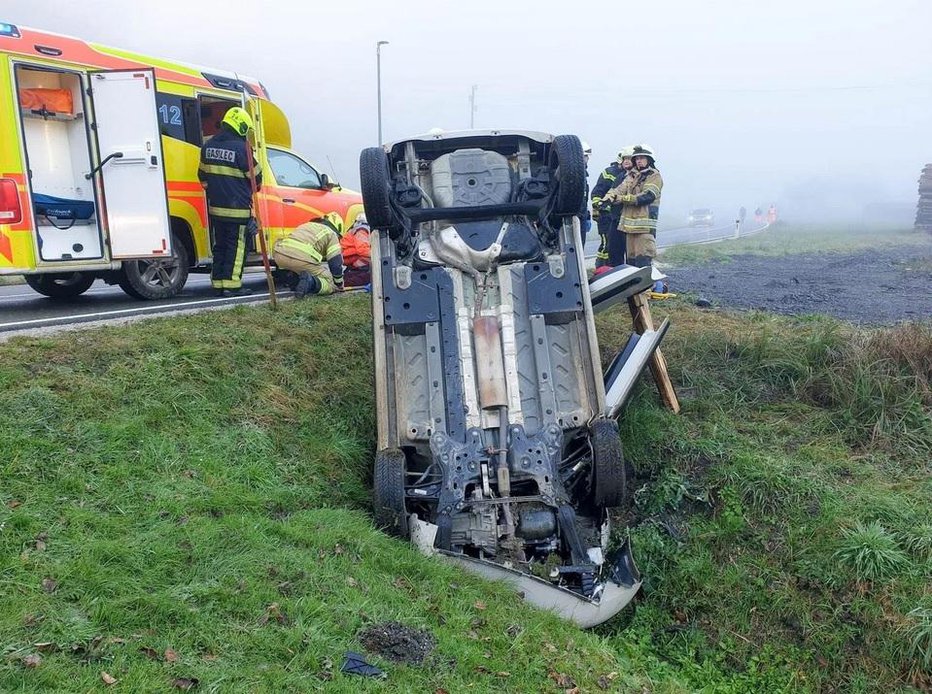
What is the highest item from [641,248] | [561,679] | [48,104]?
[48,104]

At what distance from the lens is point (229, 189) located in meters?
7.52

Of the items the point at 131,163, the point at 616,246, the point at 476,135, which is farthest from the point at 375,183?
the point at 616,246

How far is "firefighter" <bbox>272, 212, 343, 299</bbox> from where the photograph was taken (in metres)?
7.62

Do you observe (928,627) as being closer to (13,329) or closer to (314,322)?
(314,322)

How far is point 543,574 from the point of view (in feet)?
13.0

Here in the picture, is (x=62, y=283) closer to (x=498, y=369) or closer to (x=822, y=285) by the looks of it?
(x=498, y=369)

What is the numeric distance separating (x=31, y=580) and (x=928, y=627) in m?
4.04

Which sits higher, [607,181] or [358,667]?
[607,181]

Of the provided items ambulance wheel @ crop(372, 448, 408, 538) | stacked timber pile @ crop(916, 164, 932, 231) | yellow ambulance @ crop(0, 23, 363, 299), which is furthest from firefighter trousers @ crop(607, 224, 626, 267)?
stacked timber pile @ crop(916, 164, 932, 231)

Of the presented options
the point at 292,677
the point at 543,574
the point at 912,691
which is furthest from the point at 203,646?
the point at 912,691

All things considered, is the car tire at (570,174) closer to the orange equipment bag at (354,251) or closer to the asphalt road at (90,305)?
the asphalt road at (90,305)

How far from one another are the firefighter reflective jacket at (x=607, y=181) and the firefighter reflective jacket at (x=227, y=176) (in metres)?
4.35

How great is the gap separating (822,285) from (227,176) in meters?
8.02

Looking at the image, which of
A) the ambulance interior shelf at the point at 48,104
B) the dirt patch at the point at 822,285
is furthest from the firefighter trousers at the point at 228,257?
the dirt patch at the point at 822,285
